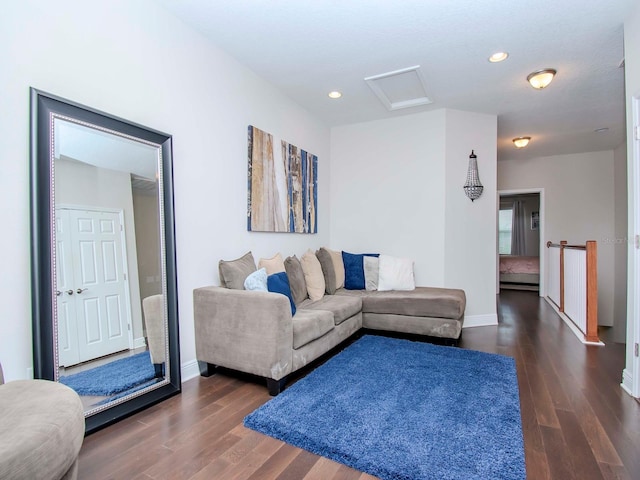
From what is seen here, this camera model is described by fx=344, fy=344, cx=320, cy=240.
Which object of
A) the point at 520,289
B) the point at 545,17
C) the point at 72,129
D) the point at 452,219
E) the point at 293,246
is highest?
the point at 545,17

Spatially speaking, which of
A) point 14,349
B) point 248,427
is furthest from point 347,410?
point 14,349

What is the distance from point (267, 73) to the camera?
3430 mm

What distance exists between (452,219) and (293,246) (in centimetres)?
206

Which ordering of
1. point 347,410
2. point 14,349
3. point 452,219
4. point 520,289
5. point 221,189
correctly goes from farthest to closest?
point 520,289 < point 452,219 < point 221,189 < point 347,410 < point 14,349

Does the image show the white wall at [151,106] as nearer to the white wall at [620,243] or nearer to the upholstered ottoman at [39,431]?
the upholstered ottoman at [39,431]

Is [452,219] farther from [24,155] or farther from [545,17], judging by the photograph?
[24,155]

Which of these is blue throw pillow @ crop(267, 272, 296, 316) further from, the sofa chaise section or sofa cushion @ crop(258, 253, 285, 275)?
the sofa chaise section

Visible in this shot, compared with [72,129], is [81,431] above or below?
below

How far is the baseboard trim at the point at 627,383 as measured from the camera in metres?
2.39

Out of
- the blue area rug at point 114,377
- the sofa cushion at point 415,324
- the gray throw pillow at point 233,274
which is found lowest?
the sofa cushion at point 415,324

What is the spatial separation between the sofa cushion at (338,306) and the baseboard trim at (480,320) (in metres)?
1.66

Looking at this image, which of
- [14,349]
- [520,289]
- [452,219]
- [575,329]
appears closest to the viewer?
[14,349]

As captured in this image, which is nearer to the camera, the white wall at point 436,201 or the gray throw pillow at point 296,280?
the gray throw pillow at point 296,280

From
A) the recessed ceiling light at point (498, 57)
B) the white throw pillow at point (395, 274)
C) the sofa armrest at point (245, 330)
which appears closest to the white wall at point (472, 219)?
the white throw pillow at point (395, 274)
